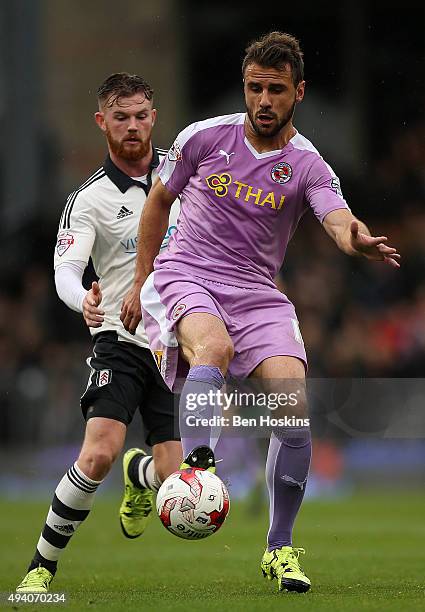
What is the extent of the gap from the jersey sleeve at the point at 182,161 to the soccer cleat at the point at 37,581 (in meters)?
2.08

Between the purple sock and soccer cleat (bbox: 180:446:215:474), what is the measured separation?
5.6 inches

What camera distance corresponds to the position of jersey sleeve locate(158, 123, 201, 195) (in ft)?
22.2

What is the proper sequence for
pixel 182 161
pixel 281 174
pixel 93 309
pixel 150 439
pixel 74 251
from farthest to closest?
pixel 150 439
pixel 74 251
pixel 182 161
pixel 281 174
pixel 93 309

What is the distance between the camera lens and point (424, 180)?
16.5m

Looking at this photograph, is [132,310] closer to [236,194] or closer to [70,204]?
[236,194]

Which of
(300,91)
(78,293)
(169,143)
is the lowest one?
(169,143)

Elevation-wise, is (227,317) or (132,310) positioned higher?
(227,317)

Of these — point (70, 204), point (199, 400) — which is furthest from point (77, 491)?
point (70, 204)

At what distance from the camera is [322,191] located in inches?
259

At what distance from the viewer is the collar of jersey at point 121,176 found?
7.79 metres

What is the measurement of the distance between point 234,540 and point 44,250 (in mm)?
8006

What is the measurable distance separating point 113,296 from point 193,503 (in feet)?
6.80

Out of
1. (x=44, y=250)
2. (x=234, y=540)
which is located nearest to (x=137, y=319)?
(x=234, y=540)

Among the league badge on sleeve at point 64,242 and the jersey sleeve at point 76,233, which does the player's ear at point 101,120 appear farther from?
the league badge on sleeve at point 64,242
